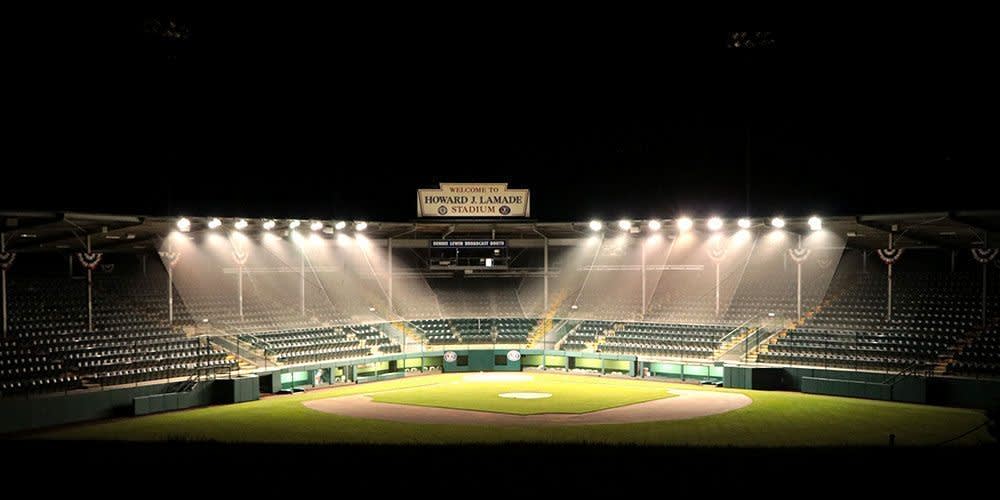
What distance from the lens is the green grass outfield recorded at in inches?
808

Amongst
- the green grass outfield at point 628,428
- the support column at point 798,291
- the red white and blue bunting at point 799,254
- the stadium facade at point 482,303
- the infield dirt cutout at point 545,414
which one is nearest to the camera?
the green grass outfield at point 628,428

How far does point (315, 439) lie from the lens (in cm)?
2052

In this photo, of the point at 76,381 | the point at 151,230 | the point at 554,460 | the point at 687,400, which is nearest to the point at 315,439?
the point at 76,381

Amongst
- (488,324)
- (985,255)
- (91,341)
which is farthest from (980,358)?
(91,341)

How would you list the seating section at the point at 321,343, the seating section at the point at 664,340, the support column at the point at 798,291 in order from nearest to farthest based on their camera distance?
the seating section at the point at 321,343
the seating section at the point at 664,340
the support column at the point at 798,291

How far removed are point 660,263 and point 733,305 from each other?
482cm

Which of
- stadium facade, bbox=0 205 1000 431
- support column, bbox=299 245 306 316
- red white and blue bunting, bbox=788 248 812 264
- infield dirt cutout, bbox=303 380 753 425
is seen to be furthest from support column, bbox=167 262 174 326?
red white and blue bunting, bbox=788 248 812 264

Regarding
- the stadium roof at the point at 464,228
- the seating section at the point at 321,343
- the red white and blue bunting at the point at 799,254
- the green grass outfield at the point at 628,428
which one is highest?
the stadium roof at the point at 464,228

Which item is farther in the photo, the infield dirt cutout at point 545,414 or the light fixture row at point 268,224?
the light fixture row at point 268,224

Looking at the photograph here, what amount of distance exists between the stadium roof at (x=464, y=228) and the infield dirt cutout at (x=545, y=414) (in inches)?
371

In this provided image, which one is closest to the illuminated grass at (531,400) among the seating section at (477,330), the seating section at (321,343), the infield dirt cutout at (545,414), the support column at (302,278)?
the infield dirt cutout at (545,414)

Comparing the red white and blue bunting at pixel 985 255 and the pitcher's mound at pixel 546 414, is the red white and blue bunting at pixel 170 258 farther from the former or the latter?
the red white and blue bunting at pixel 985 255

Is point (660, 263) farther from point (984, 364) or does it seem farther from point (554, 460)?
point (554, 460)

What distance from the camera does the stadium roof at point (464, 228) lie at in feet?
91.4
